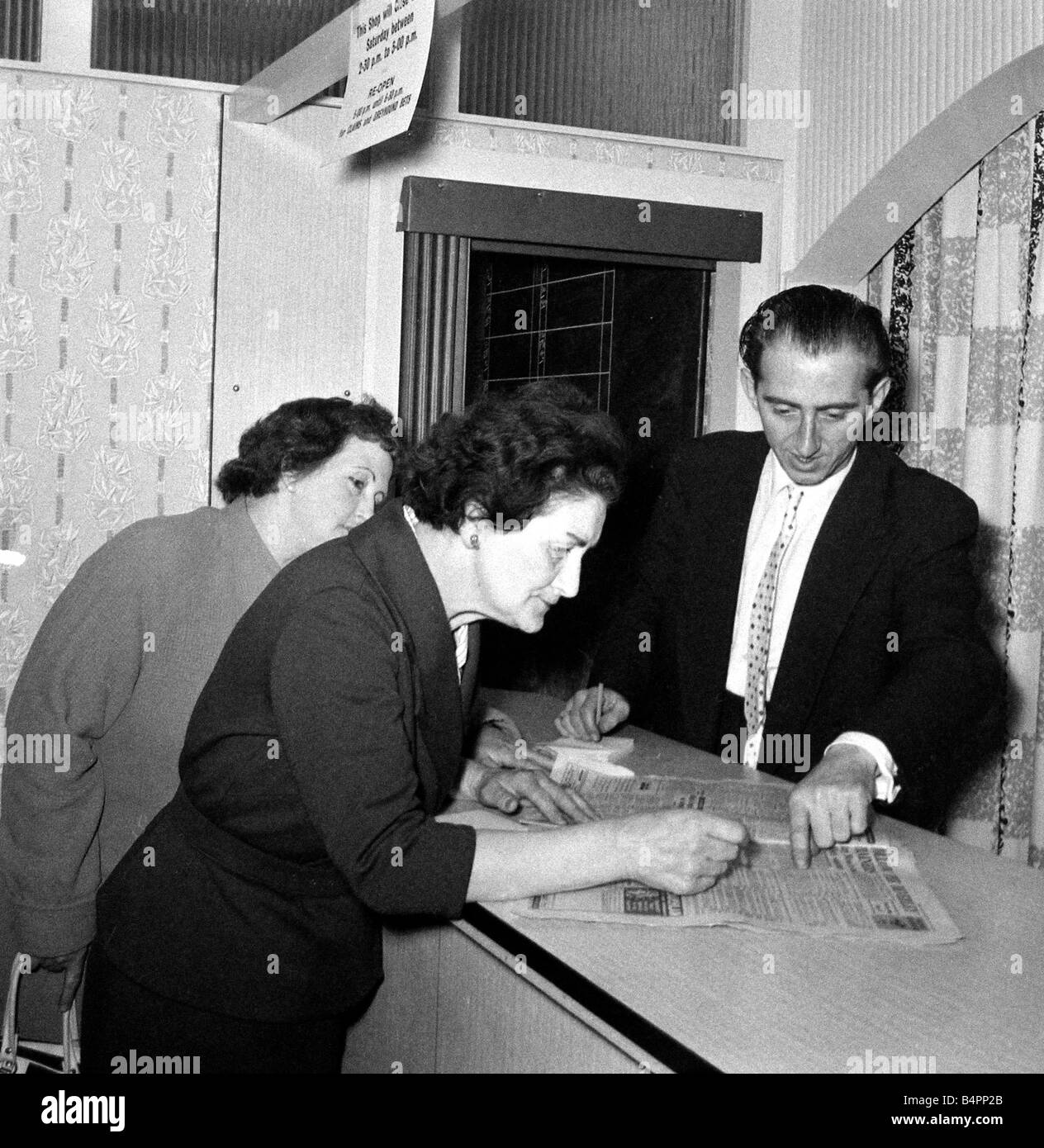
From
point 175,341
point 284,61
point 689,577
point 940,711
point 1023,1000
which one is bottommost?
point 1023,1000

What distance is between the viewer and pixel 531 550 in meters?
1.64

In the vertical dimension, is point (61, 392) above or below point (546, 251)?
below

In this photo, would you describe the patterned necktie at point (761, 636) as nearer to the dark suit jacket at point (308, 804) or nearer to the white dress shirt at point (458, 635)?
the white dress shirt at point (458, 635)

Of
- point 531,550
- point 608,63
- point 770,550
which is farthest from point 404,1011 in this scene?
point 608,63

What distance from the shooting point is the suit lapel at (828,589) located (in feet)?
7.70

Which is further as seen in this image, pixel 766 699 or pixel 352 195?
pixel 352 195

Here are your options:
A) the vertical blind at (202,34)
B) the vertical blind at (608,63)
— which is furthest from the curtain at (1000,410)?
the vertical blind at (202,34)

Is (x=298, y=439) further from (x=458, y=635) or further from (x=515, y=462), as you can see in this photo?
(x=515, y=462)

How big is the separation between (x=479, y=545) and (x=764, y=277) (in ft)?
8.48

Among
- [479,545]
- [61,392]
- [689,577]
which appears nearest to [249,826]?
[479,545]

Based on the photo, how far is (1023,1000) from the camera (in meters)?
1.32

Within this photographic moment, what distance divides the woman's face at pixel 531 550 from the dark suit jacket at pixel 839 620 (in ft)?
2.08

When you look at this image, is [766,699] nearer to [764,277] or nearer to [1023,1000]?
[1023,1000]

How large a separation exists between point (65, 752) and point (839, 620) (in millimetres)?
1365
